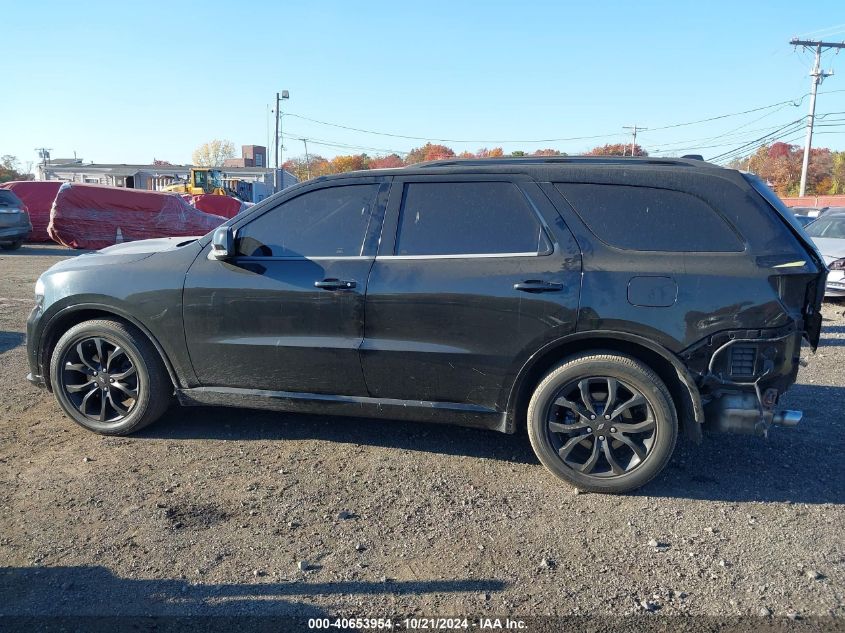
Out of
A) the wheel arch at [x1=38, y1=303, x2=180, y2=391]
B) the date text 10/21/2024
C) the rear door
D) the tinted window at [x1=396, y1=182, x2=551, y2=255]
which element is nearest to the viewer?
the date text 10/21/2024

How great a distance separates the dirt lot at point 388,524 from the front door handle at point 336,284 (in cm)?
113

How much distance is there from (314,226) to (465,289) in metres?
1.12

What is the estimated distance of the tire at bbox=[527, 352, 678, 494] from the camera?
3.83 meters

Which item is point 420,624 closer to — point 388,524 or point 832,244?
point 388,524

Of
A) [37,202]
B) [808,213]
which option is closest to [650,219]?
[808,213]

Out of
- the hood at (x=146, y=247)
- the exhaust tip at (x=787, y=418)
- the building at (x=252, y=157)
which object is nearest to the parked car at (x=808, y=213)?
the exhaust tip at (x=787, y=418)

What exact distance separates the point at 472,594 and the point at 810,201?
130ft

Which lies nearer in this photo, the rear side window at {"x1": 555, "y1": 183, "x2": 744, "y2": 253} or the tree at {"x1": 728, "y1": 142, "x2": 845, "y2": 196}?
the rear side window at {"x1": 555, "y1": 183, "x2": 744, "y2": 253}

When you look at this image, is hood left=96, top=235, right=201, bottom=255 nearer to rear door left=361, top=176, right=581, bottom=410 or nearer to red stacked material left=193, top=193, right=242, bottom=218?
rear door left=361, top=176, right=581, bottom=410

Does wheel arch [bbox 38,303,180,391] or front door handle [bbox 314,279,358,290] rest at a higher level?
front door handle [bbox 314,279,358,290]

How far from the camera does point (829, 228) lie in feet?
38.6

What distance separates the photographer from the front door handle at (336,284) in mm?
4141

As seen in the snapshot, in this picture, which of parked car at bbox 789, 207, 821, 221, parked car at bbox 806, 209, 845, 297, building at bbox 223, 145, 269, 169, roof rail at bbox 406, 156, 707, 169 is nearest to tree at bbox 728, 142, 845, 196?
parked car at bbox 789, 207, 821, 221

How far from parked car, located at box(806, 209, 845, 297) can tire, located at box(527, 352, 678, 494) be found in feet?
22.6
